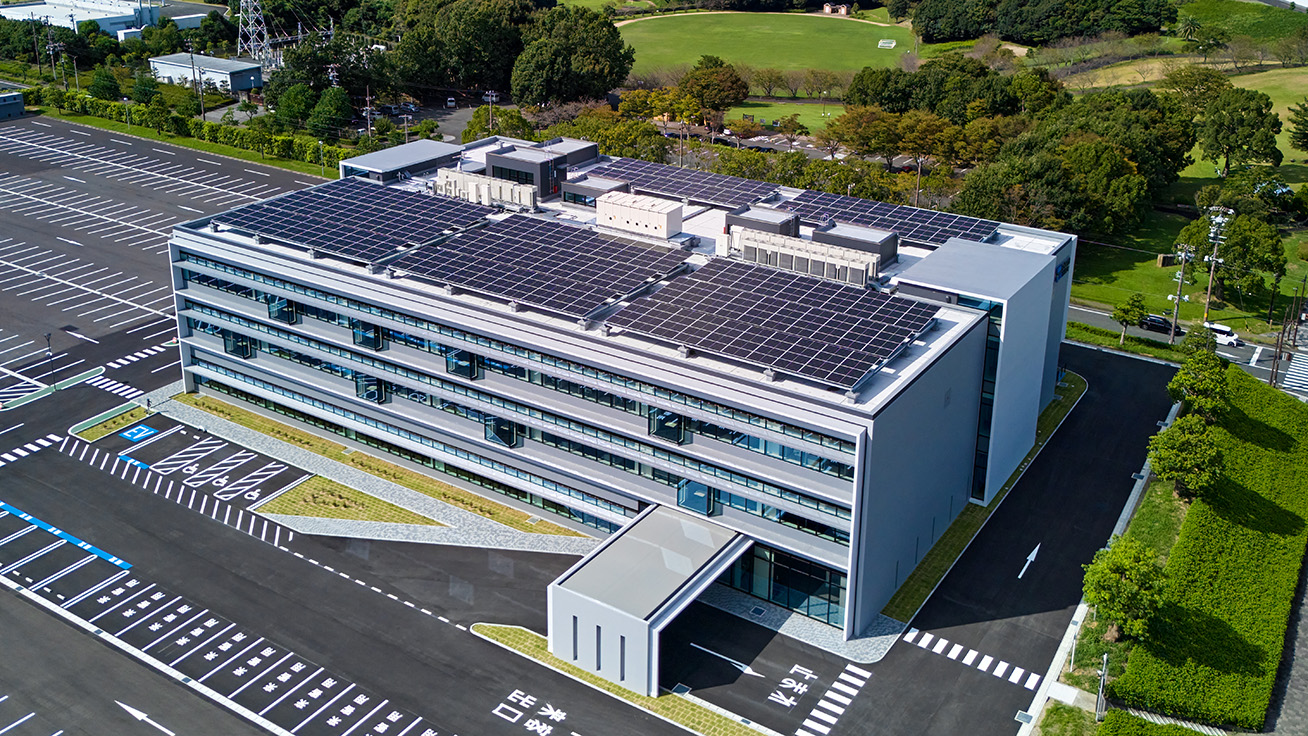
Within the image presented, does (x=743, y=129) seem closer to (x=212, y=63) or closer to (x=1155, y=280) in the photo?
(x=1155, y=280)

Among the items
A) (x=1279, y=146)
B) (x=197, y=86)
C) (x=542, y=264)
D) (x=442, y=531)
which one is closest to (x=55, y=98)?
(x=197, y=86)

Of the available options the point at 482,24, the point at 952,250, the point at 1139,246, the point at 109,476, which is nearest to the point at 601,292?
the point at 952,250

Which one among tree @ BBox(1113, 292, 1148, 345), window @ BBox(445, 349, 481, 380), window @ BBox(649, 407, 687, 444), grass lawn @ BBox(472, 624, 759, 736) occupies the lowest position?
grass lawn @ BBox(472, 624, 759, 736)

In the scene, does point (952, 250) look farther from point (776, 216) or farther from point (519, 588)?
point (519, 588)

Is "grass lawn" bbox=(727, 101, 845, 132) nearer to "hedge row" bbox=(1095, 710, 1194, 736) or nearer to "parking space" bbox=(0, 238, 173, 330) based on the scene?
"parking space" bbox=(0, 238, 173, 330)

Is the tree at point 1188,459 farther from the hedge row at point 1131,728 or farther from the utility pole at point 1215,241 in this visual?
the utility pole at point 1215,241

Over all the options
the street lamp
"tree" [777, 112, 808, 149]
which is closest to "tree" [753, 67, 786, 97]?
"tree" [777, 112, 808, 149]

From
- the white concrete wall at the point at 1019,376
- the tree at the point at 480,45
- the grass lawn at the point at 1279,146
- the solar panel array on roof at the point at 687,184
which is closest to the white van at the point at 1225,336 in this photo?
the white concrete wall at the point at 1019,376
